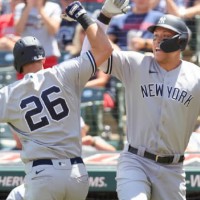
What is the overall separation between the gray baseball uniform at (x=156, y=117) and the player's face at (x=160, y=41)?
0.08m

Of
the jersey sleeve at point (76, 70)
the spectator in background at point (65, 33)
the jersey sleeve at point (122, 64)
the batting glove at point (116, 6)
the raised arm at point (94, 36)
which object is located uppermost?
the batting glove at point (116, 6)

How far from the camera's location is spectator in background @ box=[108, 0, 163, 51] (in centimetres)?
770

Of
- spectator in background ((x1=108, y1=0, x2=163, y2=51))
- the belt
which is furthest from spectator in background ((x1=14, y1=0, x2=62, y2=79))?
the belt

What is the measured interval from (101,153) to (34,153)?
2.34 metres

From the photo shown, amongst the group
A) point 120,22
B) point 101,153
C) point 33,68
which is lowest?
point 101,153

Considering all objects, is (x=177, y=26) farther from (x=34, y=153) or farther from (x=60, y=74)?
(x=34, y=153)

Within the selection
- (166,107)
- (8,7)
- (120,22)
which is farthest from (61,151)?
(8,7)

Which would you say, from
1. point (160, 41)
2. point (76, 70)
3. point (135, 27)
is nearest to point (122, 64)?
point (160, 41)

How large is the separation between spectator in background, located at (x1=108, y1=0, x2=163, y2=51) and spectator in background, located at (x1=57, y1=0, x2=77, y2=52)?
0.44 m

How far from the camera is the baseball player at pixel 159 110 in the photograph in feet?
17.2

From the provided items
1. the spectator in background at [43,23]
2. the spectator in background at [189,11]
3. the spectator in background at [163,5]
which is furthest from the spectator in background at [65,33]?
the spectator in background at [189,11]

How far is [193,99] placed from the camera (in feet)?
17.6

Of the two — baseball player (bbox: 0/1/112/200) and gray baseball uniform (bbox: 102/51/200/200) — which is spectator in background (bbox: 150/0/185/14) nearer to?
gray baseball uniform (bbox: 102/51/200/200)

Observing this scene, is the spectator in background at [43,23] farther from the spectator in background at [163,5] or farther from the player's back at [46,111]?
the player's back at [46,111]
